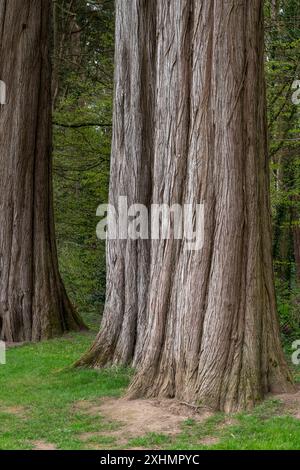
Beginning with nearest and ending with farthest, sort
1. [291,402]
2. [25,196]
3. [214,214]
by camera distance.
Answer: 1. [291,402]
2. [214,214]
3. [25,196]

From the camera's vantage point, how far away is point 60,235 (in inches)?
941

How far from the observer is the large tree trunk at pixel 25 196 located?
16.5 meters

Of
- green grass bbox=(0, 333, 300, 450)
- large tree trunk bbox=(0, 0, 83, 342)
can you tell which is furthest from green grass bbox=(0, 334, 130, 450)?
large tree trunk bbox=(0, 0, 83, 342)

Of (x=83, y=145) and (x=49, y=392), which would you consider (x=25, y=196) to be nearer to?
(x=83, y=145)

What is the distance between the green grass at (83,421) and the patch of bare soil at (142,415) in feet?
0.32

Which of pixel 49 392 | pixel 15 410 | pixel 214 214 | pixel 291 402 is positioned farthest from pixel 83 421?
pixel 214 214

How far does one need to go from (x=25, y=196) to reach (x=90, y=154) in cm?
611

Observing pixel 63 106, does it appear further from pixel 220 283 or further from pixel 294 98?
pixel 220 283

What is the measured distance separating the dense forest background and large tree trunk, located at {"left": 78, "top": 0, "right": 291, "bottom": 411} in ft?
30.7

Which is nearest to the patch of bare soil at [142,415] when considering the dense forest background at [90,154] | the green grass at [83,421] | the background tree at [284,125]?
the green grass at [83,421]

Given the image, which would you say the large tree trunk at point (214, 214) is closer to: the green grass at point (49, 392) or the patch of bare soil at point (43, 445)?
the green grass at point (49, 392)

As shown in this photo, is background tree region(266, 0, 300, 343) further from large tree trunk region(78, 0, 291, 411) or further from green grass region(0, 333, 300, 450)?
large tree trunk region(78, 0, 291, 411)

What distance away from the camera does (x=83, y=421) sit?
892cm
